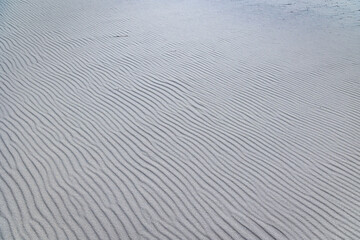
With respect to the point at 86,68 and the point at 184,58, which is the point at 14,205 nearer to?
the point at 86,68

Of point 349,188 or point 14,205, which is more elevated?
point 14,205

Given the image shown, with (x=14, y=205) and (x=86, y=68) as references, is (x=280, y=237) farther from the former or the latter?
(x=86, y=68)

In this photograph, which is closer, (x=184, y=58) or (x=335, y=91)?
(x=335, y=91)

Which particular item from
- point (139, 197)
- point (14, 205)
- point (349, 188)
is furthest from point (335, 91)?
point (14, 205)

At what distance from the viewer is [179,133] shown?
212 inches

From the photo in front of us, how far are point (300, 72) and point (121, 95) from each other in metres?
4.44

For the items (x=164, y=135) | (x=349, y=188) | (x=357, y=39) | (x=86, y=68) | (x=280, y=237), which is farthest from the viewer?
(x=357, y=39)

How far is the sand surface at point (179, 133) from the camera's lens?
377 cm

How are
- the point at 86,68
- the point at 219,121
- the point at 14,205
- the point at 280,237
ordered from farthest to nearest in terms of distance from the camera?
the point at 86,68
the point at 219,121
the point at 14,205
the point at 280,237

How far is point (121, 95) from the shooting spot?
21.5ft

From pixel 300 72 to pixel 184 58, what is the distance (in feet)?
9.77

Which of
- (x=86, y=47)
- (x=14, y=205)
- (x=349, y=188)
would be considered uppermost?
(x=86, y=47)

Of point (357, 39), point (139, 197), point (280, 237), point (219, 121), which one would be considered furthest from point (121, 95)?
point (357, 39)

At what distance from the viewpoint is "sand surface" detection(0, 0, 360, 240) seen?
12.4 ft
